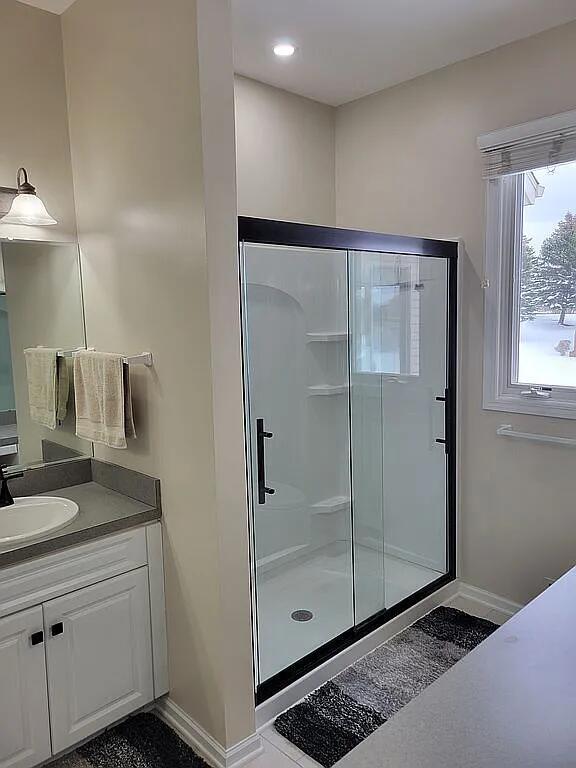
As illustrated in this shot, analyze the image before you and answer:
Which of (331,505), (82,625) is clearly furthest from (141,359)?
(331,505)

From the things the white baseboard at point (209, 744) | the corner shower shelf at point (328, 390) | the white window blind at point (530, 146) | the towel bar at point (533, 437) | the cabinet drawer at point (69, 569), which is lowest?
the white baseboard at point (209, 744)

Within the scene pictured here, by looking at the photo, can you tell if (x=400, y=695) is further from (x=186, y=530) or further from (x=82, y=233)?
(x=82, y=233)

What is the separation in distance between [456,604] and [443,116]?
245 cm

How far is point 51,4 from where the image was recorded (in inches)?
90.6

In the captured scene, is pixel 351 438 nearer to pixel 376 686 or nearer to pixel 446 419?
pixel 446 419

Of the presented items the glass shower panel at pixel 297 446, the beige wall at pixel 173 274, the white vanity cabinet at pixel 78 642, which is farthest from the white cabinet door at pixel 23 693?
the glass shower panel at pixel 297 446

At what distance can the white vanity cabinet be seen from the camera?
6.19 feet

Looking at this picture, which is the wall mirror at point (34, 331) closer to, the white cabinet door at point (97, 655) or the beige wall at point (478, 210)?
the white cabinet door at point (97, 655)

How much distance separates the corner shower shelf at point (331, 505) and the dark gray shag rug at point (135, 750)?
1.19m

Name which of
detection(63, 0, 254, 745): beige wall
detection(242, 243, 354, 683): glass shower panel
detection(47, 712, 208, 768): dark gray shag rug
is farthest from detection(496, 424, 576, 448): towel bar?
detection(47, 712, 208, 768): dark gray shag rug

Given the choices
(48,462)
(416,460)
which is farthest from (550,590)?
(48,462)

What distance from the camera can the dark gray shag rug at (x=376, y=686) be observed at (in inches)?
85.1

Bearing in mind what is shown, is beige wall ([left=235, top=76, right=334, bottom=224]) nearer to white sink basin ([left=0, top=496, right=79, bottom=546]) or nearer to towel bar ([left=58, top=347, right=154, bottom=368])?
towel bar ([left=58, top=347, right=154, bottom=368])

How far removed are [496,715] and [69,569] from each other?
58.7 inches
